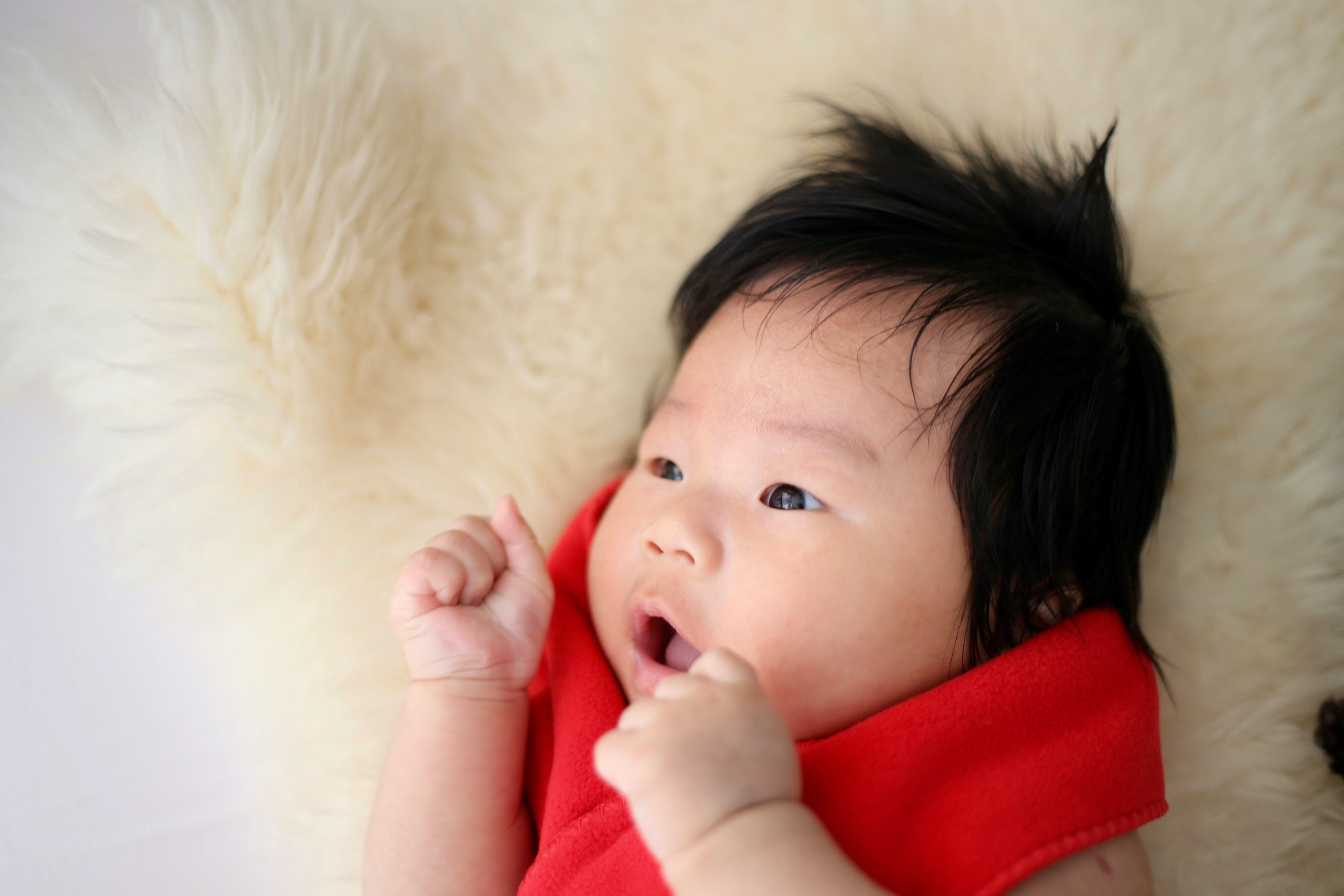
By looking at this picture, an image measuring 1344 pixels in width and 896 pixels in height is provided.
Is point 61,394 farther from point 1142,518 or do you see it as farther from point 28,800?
point 1142,518

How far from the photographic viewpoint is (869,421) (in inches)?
33.1

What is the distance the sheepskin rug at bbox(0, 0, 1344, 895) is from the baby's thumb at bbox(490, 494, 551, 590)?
0.14 metres

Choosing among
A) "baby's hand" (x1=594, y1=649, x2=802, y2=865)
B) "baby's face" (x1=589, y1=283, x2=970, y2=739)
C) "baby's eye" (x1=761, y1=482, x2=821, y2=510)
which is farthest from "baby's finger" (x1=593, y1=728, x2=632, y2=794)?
Result: "baby's eye" (x1=761, y1=482, x2=821, y2=510)

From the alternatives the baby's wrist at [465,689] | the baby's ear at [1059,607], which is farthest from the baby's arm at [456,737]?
the baby's ear at [1059,607]

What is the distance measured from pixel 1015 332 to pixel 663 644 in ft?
1.61

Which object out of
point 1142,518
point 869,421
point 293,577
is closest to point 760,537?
point 869,421

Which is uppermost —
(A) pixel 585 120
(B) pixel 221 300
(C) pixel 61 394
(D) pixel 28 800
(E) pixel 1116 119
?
(E) pixel 1116 119

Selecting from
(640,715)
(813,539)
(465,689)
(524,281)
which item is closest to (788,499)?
(813,539)

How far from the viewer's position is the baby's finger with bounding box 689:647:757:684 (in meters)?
0.67

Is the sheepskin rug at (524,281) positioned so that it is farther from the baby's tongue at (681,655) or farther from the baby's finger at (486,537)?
the baby's tongue at (681,655)

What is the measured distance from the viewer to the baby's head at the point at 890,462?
0.81 m

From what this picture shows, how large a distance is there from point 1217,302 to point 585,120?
34.4 inches

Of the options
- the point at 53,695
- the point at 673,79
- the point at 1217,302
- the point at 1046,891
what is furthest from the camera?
the point at 673,79

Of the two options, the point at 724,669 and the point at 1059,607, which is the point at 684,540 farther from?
the point at 1059,607
